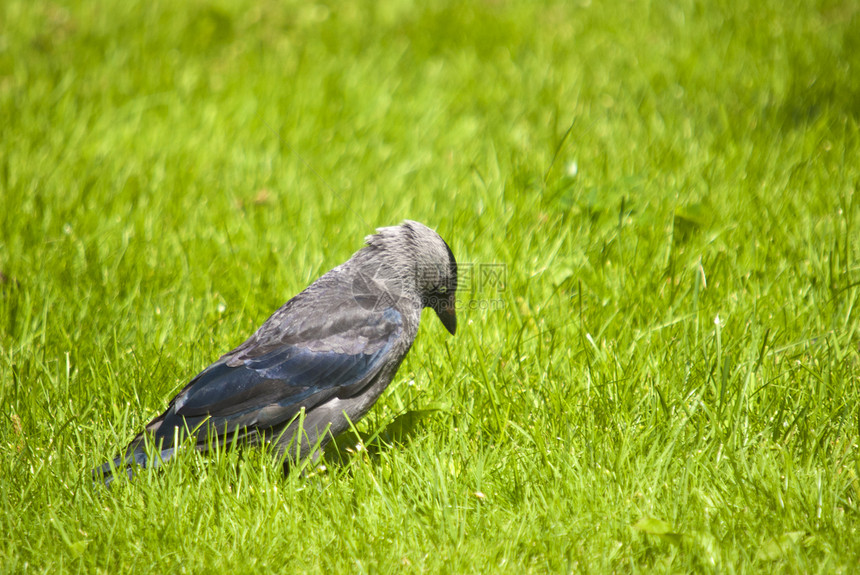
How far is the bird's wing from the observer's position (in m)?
2.91

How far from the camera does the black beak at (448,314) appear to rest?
135 inches

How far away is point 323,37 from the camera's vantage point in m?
7.05

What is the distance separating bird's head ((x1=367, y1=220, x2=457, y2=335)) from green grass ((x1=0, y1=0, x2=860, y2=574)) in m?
0.40

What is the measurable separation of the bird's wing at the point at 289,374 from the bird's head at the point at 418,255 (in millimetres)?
195

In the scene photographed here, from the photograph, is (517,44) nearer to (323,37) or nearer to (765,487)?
(323,37)

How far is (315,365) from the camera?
304 centimetres

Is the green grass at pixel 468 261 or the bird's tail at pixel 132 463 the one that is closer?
the green grass at pixel 468 261

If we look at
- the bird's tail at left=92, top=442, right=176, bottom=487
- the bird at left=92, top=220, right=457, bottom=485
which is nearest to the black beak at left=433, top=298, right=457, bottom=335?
the bird at left=92, top=220, right=457, bottom=485

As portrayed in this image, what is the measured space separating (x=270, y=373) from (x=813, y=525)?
2030 mm

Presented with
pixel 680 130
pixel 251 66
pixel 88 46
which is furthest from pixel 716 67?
pixel 88 46

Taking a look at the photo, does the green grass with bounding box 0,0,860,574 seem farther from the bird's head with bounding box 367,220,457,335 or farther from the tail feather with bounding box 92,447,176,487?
the bird's head with bounding box 367,220,457,335

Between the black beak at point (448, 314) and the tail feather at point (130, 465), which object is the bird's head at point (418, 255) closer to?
the black beak at point (448, 314)

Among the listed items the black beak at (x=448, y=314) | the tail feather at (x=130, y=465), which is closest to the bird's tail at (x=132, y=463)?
the tail feather at (x=130, y=465)

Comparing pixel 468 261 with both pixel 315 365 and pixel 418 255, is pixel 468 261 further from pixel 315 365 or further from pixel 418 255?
pixel 315 365
